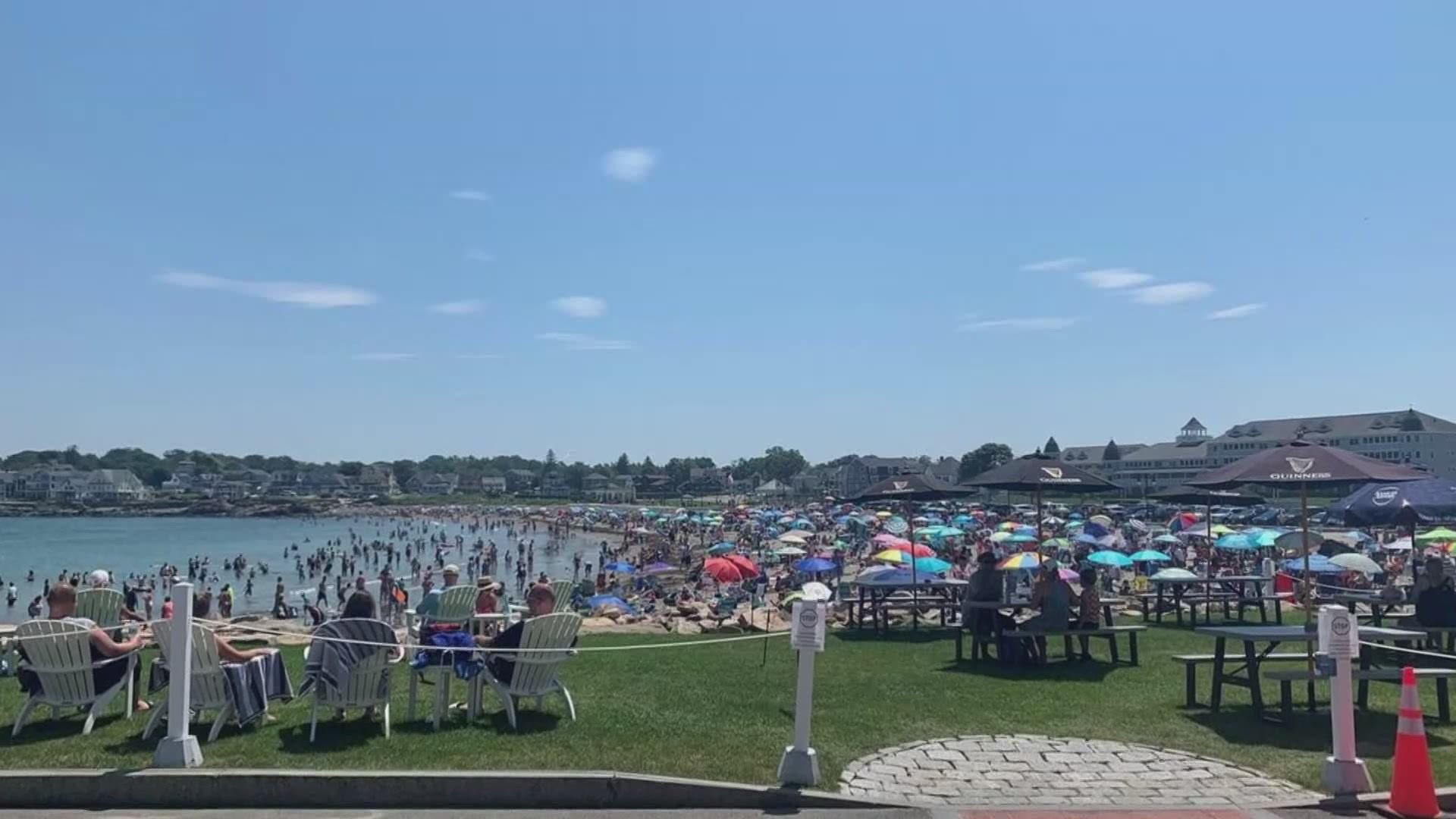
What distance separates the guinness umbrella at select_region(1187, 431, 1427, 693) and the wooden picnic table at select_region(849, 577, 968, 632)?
5464 mm

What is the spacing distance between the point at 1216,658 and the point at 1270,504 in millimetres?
97257

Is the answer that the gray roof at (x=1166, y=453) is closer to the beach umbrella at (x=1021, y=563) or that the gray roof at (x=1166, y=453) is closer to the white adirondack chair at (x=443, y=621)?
the beach umbrella at (x=1021, y=563)

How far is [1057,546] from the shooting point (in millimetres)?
34812

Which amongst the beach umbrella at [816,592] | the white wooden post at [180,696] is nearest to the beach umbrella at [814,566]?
the beach umbrella at [816,592]

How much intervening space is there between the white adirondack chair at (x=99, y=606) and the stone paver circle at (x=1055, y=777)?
6.42 metres

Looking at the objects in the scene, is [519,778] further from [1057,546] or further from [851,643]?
[1057,546]

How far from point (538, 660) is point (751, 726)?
161 centimetres

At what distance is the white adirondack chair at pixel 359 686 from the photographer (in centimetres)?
685

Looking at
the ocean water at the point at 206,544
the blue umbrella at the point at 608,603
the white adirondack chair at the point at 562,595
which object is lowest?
the ocean water at the point at 206,544

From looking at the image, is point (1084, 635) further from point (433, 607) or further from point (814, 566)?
point (814, 566)

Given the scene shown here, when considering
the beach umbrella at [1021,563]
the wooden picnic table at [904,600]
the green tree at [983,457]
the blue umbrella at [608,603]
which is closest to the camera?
the wooden picnic table at [904,600]

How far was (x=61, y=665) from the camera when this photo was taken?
7.05 m


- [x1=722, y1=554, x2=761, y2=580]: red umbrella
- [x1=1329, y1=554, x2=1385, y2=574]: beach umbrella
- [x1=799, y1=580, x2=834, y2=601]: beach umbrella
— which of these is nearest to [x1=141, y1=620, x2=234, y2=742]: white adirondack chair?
[x1=799, y1=580, x2=834, y2=601]: beach umbrella

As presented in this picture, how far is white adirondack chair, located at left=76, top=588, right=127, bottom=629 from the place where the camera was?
859cm
